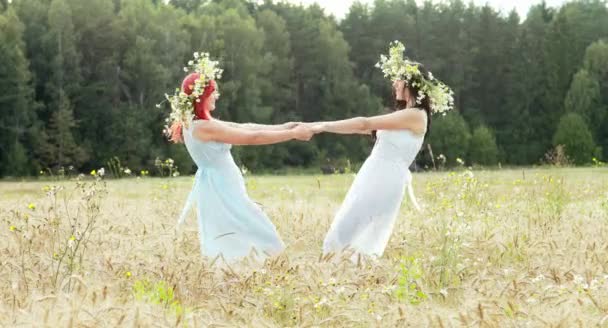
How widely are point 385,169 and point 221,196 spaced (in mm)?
1801

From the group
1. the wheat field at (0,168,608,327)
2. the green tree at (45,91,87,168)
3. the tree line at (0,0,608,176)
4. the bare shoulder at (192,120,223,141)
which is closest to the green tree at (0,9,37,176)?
the tree line at (0,0,608,176)

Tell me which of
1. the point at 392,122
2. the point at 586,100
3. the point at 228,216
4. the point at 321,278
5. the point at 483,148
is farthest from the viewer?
the point at 483,148

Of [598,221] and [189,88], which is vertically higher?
[189,88]

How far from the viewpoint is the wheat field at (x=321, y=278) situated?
19.9ft

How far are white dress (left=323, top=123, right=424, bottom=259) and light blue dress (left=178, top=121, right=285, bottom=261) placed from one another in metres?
0.93

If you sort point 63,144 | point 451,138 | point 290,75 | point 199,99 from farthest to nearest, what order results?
point 290,75 → point 451,138 → point 63,144 → point 199,99

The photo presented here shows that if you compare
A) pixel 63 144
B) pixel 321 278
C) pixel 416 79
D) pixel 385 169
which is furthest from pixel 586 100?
pixel 321 278

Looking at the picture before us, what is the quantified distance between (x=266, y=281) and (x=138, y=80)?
190 feet

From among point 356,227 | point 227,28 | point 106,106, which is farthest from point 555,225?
point 227,28

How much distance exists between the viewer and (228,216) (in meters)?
8.98

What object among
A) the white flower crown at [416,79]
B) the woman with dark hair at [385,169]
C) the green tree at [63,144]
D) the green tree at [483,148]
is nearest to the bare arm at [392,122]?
the woman with dark hair at [385,169]

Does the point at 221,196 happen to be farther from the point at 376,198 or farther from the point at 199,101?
the point at 376,198

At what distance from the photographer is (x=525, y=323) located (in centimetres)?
595

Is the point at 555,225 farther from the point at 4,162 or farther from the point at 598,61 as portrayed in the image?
the point at 598,61
